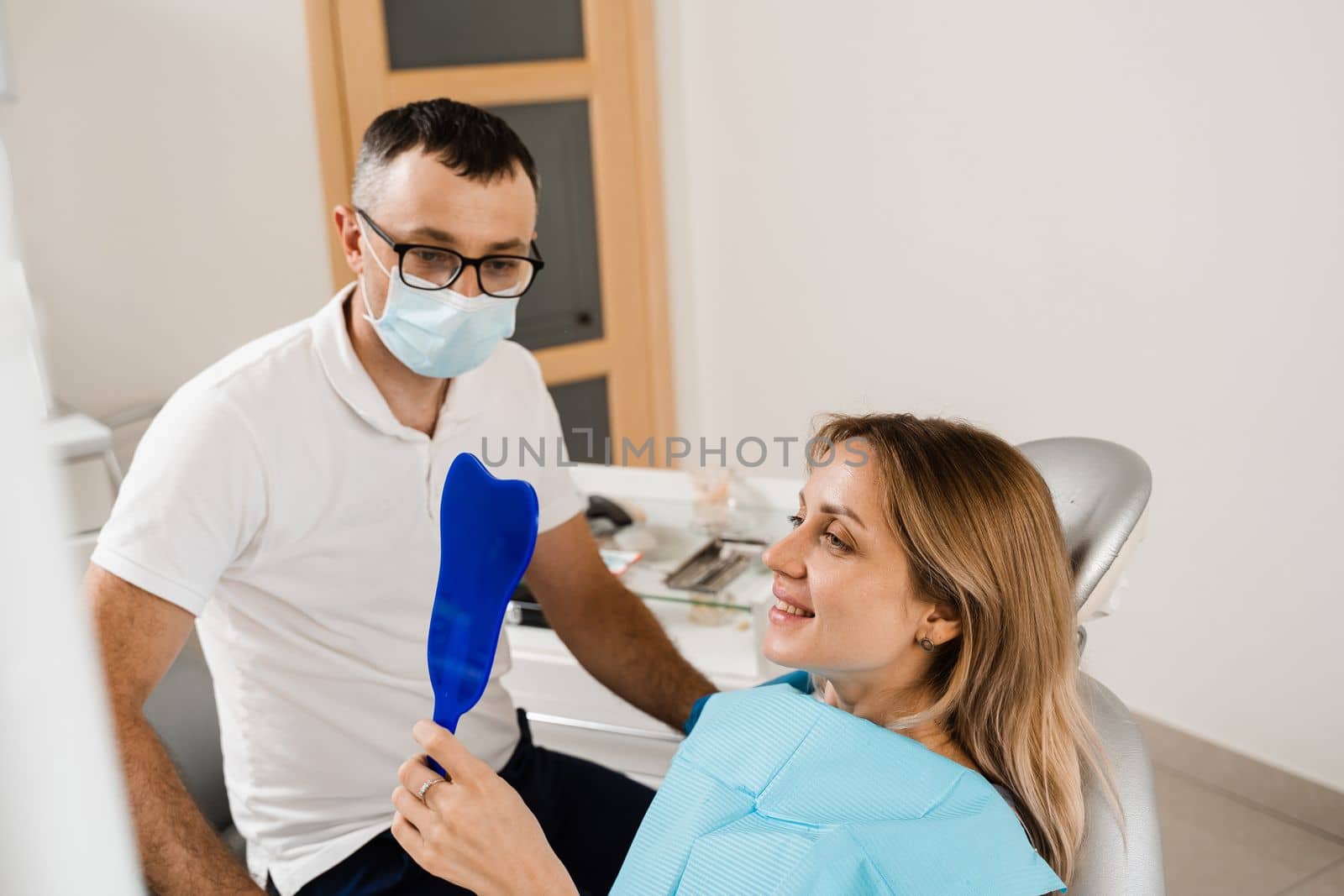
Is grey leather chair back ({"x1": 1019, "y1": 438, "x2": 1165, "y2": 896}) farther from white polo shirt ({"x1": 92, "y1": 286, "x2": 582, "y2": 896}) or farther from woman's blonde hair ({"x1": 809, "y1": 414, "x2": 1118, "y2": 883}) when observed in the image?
white polo shirt ({"x1": 92, "y1": 286, "x2": 582, "y2": 896})

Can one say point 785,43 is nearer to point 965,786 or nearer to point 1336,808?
point 1336,808

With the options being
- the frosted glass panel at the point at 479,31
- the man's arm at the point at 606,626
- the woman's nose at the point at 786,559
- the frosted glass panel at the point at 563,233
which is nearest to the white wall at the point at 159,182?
the frosted glass panel at the point at 479,31

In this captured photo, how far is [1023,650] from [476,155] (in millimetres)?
797

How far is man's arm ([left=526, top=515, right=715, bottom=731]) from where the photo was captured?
1.48 metres

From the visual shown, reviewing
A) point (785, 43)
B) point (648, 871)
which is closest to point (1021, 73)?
point (785, 43)

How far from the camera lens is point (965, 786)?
3.38ft

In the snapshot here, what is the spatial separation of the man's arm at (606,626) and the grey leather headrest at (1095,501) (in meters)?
0.48

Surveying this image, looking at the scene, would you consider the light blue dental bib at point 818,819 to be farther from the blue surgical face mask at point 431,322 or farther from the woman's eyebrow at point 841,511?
the blue surgical face mask at point 431,322

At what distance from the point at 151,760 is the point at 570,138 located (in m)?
2.51

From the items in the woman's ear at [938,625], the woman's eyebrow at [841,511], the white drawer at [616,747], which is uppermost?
the woman's eyebrow at [841,511]

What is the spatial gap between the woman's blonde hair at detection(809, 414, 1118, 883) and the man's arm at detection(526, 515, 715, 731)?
0.42 m

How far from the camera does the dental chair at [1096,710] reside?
1.03 meters

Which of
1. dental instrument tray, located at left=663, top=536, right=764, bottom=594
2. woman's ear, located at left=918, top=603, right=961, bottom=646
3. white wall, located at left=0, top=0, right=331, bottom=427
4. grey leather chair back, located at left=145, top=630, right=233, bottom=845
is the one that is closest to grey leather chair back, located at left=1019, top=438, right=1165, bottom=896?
woman's ear, located at left=918, top=603, right=961, bottom=646

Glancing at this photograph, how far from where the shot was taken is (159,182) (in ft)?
8.81
